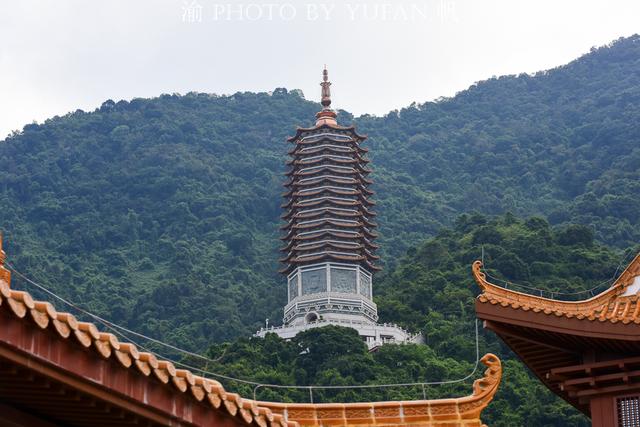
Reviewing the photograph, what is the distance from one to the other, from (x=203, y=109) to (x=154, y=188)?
25857 mm

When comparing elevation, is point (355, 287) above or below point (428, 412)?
above

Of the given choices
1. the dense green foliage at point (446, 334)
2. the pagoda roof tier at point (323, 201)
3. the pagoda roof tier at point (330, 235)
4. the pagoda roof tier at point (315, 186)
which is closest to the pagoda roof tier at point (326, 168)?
the pagoda roof tier at point (315, 186)

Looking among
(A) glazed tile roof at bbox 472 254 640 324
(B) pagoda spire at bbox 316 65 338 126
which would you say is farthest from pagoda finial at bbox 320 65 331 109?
(A) glazed tile roof at bbox 472 254 640 324

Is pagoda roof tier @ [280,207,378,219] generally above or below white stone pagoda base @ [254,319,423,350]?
above

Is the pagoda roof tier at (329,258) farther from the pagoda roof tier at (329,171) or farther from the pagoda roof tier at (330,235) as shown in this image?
the pagoda roof tier at (329,171)

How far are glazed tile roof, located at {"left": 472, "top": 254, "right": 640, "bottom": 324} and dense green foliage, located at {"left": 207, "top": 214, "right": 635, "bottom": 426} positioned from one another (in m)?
37.7

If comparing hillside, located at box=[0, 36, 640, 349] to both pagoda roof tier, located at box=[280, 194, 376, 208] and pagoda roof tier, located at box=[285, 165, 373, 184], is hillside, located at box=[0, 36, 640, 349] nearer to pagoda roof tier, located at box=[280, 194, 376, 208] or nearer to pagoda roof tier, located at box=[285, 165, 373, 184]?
pagoda roof tier, located at box=[280, 194, 376, 208]

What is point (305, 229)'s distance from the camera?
92000 millimetres

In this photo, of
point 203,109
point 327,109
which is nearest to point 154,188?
point 203,109

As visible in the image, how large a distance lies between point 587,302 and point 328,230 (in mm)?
73222

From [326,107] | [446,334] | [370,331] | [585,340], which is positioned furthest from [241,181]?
[585,340]

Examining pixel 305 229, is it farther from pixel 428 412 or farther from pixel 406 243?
pixel 428 412

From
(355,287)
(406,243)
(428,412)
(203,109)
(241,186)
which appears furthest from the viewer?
(203,109)

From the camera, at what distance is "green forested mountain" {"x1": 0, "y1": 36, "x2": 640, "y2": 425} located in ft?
286
